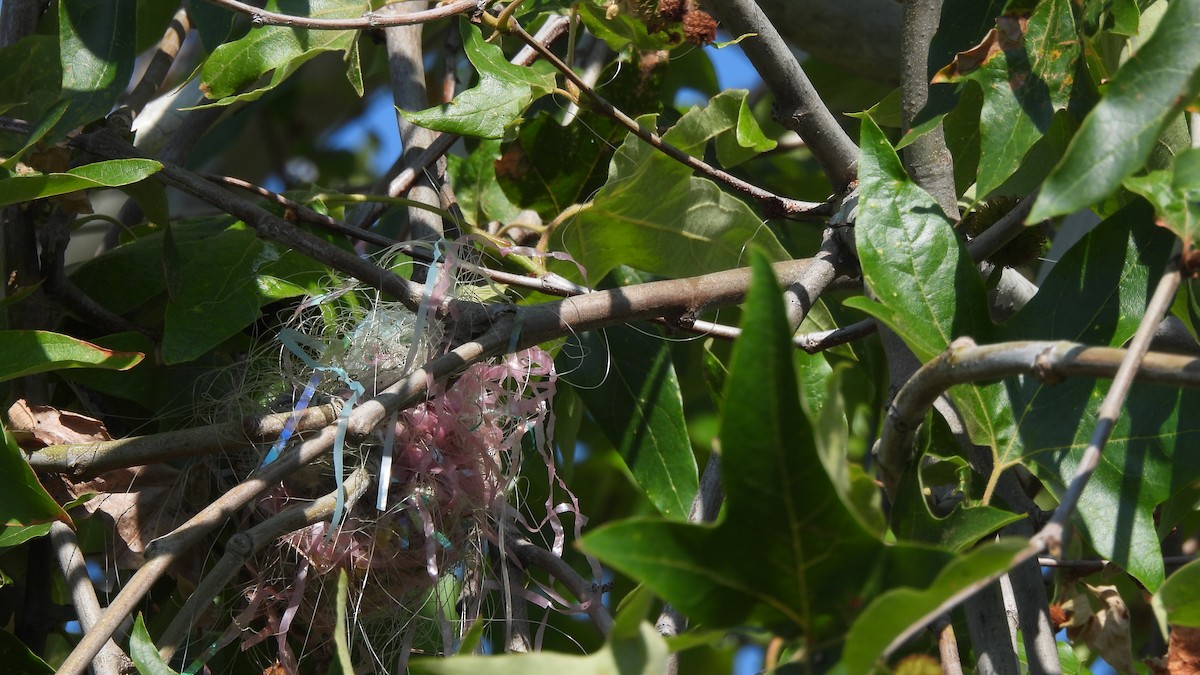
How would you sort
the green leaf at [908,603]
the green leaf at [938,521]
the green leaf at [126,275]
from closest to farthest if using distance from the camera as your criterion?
the green leaf at [908,603] → the green leaf at [938,521] → the green leaf at [126,275]

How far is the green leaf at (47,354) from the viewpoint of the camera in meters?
0.98

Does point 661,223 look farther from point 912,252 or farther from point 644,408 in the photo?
point 912,252

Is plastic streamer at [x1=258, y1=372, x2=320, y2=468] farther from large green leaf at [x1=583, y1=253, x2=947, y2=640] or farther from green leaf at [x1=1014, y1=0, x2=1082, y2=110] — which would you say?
green leaf at [x1=1014, y1=0, x2=1082, y2=110]

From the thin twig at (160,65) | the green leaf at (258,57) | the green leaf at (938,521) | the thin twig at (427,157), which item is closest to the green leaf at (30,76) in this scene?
the green leaf at (258,57)

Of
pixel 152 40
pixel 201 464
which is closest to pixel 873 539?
pixel 201 464

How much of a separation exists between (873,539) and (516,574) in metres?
0.62

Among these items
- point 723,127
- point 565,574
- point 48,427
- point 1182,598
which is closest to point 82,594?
point 48,427

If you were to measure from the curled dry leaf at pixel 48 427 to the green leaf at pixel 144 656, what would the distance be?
0.29 metres

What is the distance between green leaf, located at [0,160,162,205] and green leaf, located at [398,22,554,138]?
27 cm

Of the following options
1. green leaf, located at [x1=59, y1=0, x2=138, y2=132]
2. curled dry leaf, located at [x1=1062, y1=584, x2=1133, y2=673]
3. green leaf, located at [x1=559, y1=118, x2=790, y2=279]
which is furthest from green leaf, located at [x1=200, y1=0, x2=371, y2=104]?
curled dry leaf, located at [x1=1062, y1=584, x2=1133, y2=673]

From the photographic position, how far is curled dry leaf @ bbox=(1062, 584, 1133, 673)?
125 centimetres

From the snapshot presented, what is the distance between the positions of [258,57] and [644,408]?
63 centimetres

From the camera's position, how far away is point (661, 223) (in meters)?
1.25

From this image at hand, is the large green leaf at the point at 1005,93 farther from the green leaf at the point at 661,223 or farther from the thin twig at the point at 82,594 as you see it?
the thin twig at the point at 82,594
